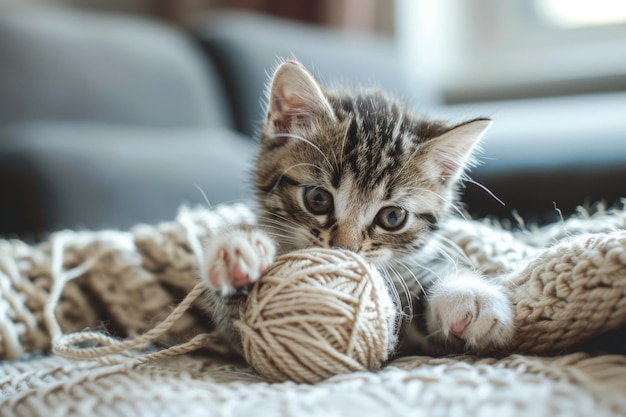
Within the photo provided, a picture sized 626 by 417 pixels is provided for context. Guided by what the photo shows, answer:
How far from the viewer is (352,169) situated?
949 mm

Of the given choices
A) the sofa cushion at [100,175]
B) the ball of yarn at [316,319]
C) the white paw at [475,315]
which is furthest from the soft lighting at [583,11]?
the ball of yarn at [316,319]

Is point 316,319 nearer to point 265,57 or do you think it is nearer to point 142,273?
point 142,273

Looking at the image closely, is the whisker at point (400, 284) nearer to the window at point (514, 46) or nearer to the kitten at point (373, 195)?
the kitten at point (373, 195)

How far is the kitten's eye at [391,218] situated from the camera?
968mm

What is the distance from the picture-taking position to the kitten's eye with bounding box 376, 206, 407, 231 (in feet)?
3.18

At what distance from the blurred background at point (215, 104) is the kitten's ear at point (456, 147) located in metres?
0.07

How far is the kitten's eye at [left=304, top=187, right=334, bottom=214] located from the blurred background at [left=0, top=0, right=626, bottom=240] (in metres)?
0.25

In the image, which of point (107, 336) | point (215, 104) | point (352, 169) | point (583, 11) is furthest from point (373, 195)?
point (583, 11)

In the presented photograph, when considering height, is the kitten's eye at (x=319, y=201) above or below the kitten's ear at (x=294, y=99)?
below

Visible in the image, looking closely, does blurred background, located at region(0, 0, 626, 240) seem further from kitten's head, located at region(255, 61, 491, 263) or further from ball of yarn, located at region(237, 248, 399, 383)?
ball of yarn, located at region(237, 248, 399, 383)

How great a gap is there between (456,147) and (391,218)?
0.18 meters

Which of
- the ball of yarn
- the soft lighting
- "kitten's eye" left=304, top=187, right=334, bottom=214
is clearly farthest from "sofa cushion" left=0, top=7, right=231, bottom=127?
the soft lighting

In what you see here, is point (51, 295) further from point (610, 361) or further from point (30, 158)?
point (610, 361)

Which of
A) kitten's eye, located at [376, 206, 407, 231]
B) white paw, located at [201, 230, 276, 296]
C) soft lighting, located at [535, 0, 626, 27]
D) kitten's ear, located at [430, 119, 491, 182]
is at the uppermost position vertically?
soft lighting, located at [535, 0, 626, 27]
